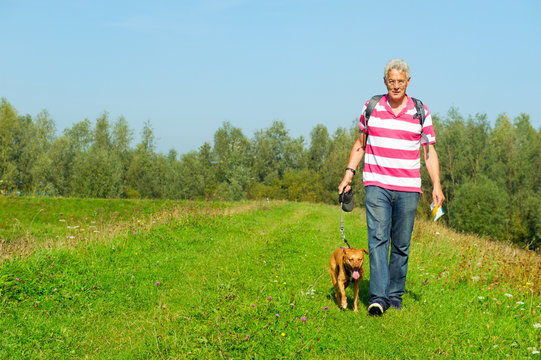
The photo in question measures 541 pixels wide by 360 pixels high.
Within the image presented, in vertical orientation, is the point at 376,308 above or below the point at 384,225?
below

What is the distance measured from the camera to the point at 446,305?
5.64m

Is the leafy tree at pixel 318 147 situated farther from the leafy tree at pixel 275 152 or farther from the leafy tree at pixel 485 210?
the leafy tree at pixel 485 210

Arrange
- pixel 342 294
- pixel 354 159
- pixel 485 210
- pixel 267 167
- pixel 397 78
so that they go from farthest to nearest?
pixel 267 167, pixel 485 210, pixel 354 159, pixel 342 294, pixel 397 78

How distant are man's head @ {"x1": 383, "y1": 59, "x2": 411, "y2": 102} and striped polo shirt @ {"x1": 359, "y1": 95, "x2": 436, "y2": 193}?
23 centimetres

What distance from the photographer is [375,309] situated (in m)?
5.16

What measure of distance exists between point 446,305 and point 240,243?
5423mm

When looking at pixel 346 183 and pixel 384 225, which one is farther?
pixel 346 183

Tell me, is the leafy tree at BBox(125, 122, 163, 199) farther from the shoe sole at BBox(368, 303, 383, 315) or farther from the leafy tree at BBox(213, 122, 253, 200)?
the shoe sole at BBox(368, 303, 383, 315)

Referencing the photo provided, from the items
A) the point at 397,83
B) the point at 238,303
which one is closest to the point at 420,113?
the point at 397,83

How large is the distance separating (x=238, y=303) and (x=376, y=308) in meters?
1.81

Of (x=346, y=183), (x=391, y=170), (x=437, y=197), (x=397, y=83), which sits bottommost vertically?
(x=437, y=197)

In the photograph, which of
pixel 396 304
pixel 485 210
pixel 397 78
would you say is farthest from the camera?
pixel 485 210

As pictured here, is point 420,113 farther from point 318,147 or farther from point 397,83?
point 318,147

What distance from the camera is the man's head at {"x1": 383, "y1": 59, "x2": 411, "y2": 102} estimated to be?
5.07 metres
